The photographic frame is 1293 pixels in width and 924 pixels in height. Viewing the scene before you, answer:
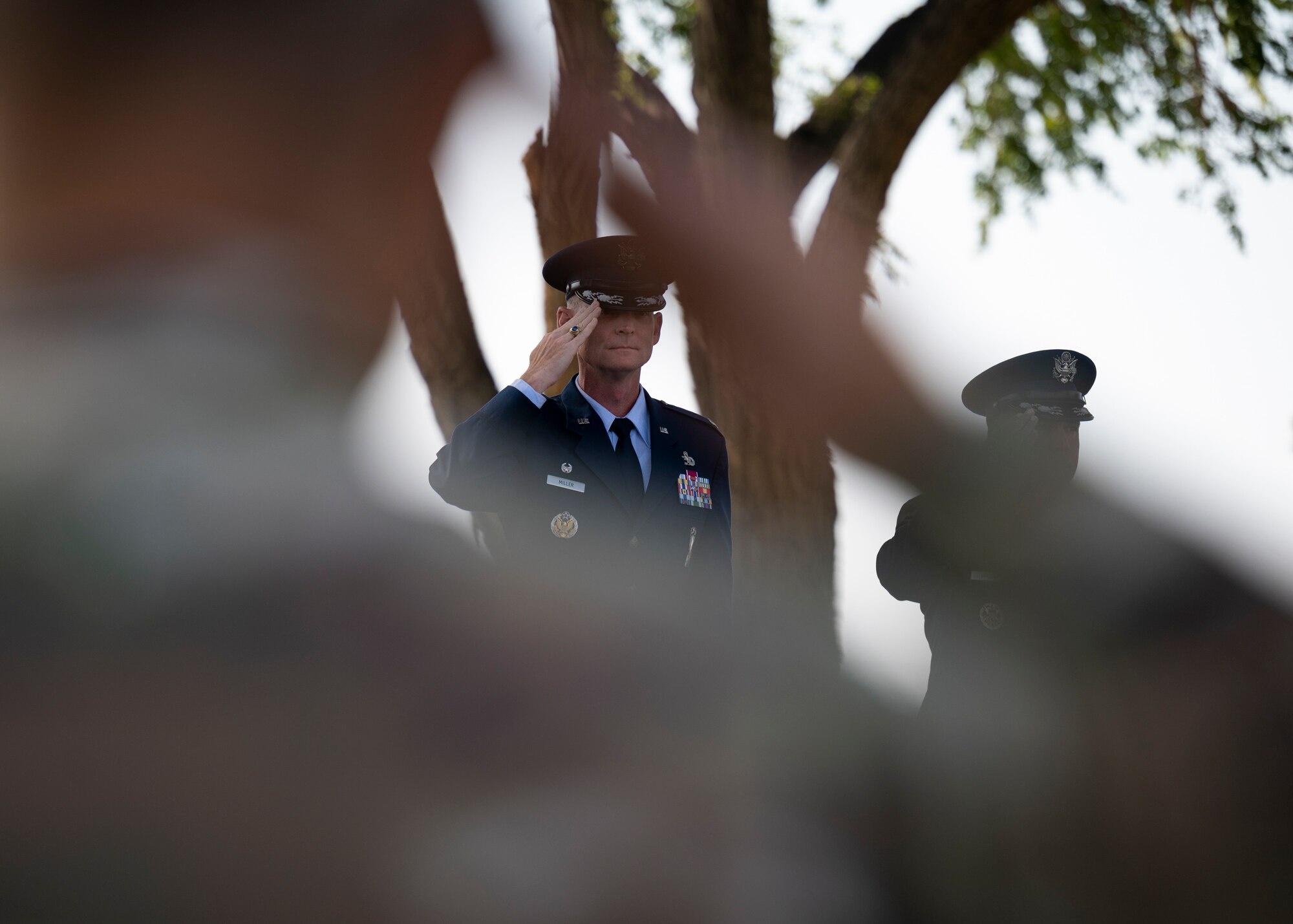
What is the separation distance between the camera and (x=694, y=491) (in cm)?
286

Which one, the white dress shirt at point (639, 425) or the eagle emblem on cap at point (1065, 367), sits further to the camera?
the eagle emblem on cap at point (1065, 367)

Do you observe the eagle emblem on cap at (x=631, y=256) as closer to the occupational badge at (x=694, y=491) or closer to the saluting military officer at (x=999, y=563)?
the occupational badge at (x=694, y=491)

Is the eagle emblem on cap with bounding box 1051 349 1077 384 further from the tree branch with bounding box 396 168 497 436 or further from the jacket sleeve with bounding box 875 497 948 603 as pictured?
the tree branch with bounding box 396 168 497 436

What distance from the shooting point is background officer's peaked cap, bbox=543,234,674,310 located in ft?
8.97

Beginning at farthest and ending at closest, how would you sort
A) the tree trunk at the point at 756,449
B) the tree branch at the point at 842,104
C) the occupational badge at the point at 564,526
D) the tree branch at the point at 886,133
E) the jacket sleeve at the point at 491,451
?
the tree branch at the point at 842,104 < the tree branch at the point at 886,133 < the tree trunk at the point at 756,449 < the occupational badge at the point at 564,526 < the jacket sleeve at the point at 491,451

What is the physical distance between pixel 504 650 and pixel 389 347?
1.80 metres

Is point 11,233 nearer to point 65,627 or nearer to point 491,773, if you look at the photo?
point 65,627

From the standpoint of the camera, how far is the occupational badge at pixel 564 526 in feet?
8.80

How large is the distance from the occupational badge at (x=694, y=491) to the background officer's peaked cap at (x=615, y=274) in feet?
1.48

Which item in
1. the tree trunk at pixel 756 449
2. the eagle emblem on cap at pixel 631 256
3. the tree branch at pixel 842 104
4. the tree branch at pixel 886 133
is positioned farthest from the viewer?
the tree branch at pixel 842 104

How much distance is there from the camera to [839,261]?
5.07 metres

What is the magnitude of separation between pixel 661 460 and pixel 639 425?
4.2 inches

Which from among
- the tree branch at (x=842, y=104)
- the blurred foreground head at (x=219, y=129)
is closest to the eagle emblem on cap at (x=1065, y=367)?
the tree branch at (x=842, y=104)

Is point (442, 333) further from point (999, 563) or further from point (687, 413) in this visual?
point (999, 563)
